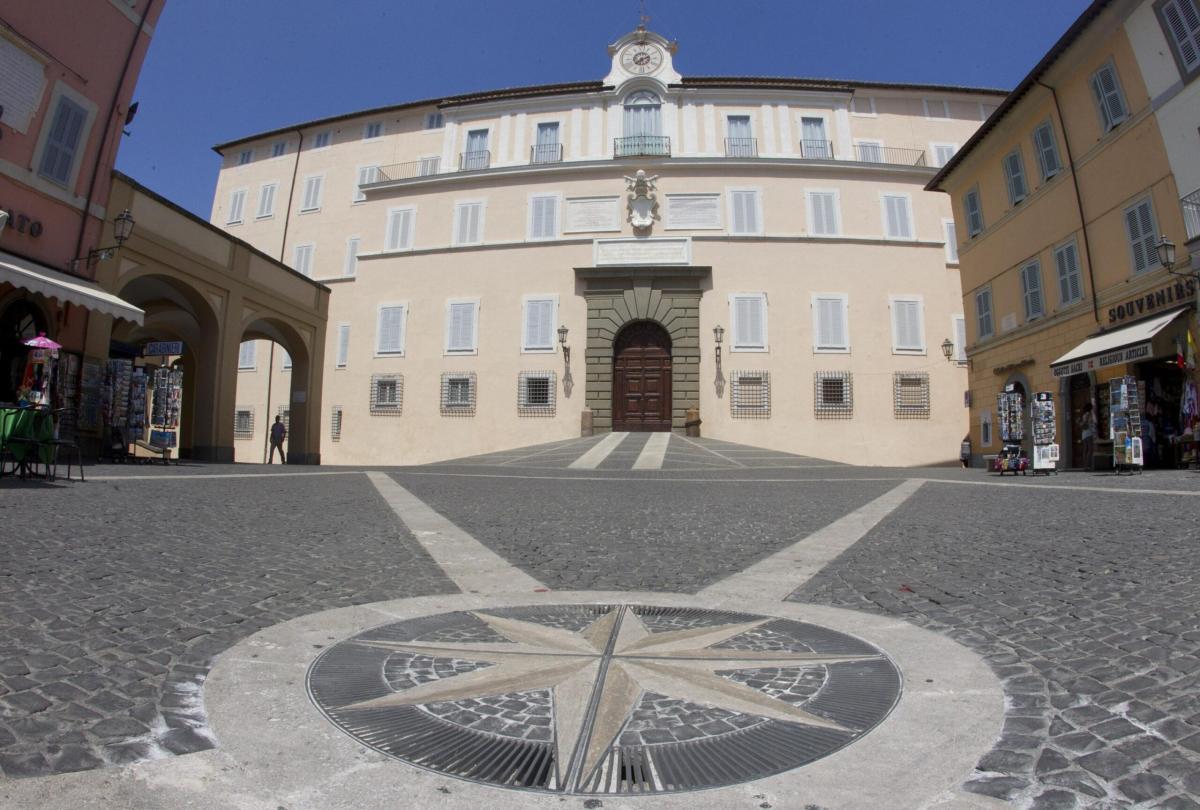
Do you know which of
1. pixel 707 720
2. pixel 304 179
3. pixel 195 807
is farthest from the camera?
pixel 304 179

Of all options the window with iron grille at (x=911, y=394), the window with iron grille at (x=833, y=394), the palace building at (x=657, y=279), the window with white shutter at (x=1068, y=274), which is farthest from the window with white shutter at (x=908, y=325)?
the window with white shutter at (x=1068, y=274)

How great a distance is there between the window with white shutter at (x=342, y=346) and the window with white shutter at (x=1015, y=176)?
876 inches

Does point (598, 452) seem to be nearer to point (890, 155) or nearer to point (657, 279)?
point (657, 279)

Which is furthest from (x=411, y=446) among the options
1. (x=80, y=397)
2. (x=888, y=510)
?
(x=888, y=510)

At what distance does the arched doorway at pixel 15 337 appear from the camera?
11.9m

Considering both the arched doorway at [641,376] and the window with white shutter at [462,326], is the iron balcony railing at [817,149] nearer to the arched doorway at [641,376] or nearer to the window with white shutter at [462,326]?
the arched doorway at [641,376]

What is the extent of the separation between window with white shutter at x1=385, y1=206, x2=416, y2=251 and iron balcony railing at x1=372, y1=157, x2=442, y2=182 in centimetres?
175

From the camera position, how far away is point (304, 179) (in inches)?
1216

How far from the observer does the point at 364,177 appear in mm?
30016

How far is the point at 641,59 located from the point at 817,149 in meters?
7.65

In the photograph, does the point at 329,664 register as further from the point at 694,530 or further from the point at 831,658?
the point at 694,530

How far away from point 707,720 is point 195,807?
1.04 m

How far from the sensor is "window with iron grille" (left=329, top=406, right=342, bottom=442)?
26266mm

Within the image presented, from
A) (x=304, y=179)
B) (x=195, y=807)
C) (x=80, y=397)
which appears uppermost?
(x=304, y=179)
